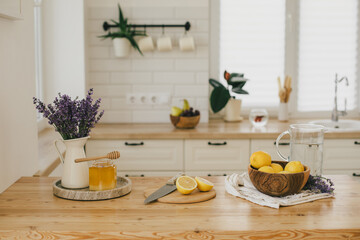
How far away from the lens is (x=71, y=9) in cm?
382

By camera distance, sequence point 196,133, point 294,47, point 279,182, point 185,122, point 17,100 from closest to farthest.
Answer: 1. point 279,182
2. point 17,100
3. point 196,133
4. point 185,122
5. point 294,47

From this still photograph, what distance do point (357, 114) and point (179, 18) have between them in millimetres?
1839

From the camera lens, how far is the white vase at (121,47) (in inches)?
154

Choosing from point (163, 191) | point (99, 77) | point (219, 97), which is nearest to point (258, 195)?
point (163, 191)

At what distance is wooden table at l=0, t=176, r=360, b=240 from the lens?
4.98 ft

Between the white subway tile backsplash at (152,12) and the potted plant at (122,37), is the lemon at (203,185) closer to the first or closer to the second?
the potted plant at (122,37)

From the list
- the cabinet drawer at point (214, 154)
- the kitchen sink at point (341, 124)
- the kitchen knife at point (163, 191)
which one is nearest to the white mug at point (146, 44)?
the cabinet drawer at point (214, 154)

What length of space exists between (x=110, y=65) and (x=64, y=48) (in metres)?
0.41

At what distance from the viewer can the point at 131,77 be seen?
161 inches

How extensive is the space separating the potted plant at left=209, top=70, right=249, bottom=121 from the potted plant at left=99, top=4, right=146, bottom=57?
0.71m

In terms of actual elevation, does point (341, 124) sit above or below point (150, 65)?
below

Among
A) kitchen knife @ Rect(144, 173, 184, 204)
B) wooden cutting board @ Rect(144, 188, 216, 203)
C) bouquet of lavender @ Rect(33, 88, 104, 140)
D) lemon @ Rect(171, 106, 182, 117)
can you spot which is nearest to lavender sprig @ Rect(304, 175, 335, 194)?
wooden cutting board @ Rect(144, 188, 216, 203)

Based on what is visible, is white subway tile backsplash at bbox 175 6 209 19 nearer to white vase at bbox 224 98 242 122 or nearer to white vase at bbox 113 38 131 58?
white vase at bbox 113 38 131 58

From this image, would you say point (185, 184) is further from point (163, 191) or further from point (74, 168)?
point (74, 168)
